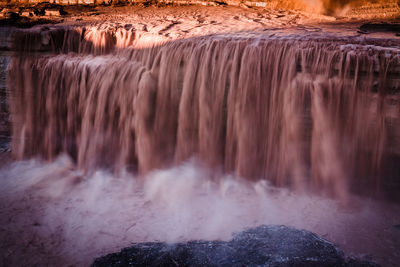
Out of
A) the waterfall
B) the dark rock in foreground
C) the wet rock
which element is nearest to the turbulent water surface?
the waterfall

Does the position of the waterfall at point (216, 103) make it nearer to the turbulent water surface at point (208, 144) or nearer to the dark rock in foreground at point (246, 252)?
the turbulent water surface at point (208, 144)

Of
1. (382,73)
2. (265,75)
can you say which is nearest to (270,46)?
(265,75)

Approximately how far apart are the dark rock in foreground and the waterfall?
1350 mm

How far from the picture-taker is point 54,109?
5.69 metres

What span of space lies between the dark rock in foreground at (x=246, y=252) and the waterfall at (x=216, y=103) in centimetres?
135

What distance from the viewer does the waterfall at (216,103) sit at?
3902mm

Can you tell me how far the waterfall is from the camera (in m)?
3.90

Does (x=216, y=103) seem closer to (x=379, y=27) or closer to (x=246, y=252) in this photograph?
(x=246, y=252)

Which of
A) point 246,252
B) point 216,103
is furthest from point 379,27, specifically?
→ point 246,252

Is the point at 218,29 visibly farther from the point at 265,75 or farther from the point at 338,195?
the point at 338,195

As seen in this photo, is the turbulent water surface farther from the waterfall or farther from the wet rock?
the wet rock

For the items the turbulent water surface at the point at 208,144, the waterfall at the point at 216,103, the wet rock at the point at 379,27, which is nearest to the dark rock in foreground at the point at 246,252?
the turbulent water surface at the point at 208,144

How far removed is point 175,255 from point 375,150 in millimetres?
3031

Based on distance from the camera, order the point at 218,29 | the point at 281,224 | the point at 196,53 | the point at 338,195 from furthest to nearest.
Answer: the point at 218,29 → the point at 196,53 → the point at 338,195 → the point at 281,224
